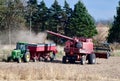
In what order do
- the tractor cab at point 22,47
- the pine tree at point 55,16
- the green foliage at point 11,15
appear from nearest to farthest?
the tractor cab at point 22,47 < the green foliage at point 11,15 < the pine tree at point 55,16

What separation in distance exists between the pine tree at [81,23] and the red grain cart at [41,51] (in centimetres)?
3699

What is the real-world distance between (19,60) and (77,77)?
1601cm

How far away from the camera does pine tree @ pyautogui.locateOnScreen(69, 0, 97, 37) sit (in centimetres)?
8001

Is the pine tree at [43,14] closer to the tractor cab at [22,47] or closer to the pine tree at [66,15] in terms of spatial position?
the pine tree at [66,15]

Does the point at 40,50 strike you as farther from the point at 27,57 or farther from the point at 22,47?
the point at 27,57

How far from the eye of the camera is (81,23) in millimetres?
81188

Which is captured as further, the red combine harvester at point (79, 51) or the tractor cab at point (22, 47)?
the tractor cab at point (22, 47)

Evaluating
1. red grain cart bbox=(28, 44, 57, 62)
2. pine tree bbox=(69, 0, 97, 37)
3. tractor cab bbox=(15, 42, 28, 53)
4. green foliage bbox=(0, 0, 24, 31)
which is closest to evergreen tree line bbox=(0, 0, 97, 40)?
pine tree bbox=(69, 0, 97, 37)

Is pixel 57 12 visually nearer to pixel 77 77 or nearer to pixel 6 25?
pixel 6 25

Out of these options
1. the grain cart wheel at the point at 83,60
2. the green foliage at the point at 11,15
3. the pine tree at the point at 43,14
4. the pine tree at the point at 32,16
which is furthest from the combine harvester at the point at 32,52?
the pine tree at the point at 43,14

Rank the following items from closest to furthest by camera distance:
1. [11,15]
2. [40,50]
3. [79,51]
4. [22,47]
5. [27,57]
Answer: [79,51], [27,57], [22,47], [40,50], [11,15]

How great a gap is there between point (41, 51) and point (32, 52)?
858 millimetres

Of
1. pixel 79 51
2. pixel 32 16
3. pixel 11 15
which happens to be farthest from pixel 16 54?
pixel 32 16

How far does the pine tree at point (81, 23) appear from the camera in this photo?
80.0 metres
